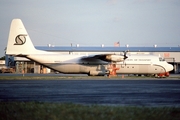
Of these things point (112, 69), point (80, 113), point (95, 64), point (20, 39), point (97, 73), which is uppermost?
point (20, 39)

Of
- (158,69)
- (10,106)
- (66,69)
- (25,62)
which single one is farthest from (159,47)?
(10,106)

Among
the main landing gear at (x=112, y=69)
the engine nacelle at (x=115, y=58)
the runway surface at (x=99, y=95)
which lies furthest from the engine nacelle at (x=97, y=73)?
the runway surface at (x=99, y=95)

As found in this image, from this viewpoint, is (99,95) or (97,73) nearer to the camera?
(99,95)

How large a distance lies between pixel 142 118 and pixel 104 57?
45148mm

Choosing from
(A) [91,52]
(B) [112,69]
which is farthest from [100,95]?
(A) [91,52]

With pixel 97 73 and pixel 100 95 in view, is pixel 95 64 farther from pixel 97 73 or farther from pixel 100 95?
pixel 100 95

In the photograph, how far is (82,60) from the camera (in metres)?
57.2

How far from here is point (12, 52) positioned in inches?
2144

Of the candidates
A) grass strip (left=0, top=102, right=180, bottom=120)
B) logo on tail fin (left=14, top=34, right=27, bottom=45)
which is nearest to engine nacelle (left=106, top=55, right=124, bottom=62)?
logo on tail fin (left=14, top=34, right=27, bottom=45)

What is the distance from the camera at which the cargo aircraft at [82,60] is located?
5456 cm

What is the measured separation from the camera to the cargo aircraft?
5456 centimetres

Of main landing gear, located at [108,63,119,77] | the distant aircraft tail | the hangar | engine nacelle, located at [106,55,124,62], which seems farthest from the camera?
the hangar

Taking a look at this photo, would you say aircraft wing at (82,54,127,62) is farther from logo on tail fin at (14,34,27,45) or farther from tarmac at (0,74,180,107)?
tarmac at (0,74,180,107)

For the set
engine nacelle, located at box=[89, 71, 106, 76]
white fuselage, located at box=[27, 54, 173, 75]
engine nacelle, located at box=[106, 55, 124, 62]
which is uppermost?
engine nacelle, located at box=[106, 55, 124, 62]
